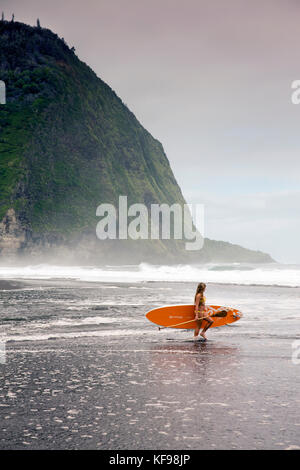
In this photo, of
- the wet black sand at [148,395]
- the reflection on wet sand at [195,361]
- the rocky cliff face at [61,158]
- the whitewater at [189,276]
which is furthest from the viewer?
the rocky cliff face at [61,158]

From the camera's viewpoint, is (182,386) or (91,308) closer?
(182,386)

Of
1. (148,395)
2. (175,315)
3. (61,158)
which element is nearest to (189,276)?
(175,315)

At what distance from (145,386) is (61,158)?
331ft

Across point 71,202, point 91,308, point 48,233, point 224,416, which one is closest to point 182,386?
point 224,416

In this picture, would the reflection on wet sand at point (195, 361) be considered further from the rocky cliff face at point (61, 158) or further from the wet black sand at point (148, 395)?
the rocky cliff face at point (61, 158)

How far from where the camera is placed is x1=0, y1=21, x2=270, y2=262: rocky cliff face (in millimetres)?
91250

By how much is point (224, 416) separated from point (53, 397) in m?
2.51

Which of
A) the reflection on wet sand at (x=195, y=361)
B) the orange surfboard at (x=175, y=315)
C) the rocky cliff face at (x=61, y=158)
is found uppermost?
the rocky cliff face at (x=61, y=158)

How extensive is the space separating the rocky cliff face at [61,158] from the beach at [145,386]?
2991 inches

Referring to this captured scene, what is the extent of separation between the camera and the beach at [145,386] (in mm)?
5031

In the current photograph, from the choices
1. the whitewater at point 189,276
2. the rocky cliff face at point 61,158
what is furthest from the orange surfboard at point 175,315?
the rocky cliff face at point 61,158

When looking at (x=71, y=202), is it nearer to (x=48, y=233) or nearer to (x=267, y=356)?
(x=48, y=233)

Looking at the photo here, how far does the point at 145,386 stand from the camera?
7164mm

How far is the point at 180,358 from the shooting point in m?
9.46
